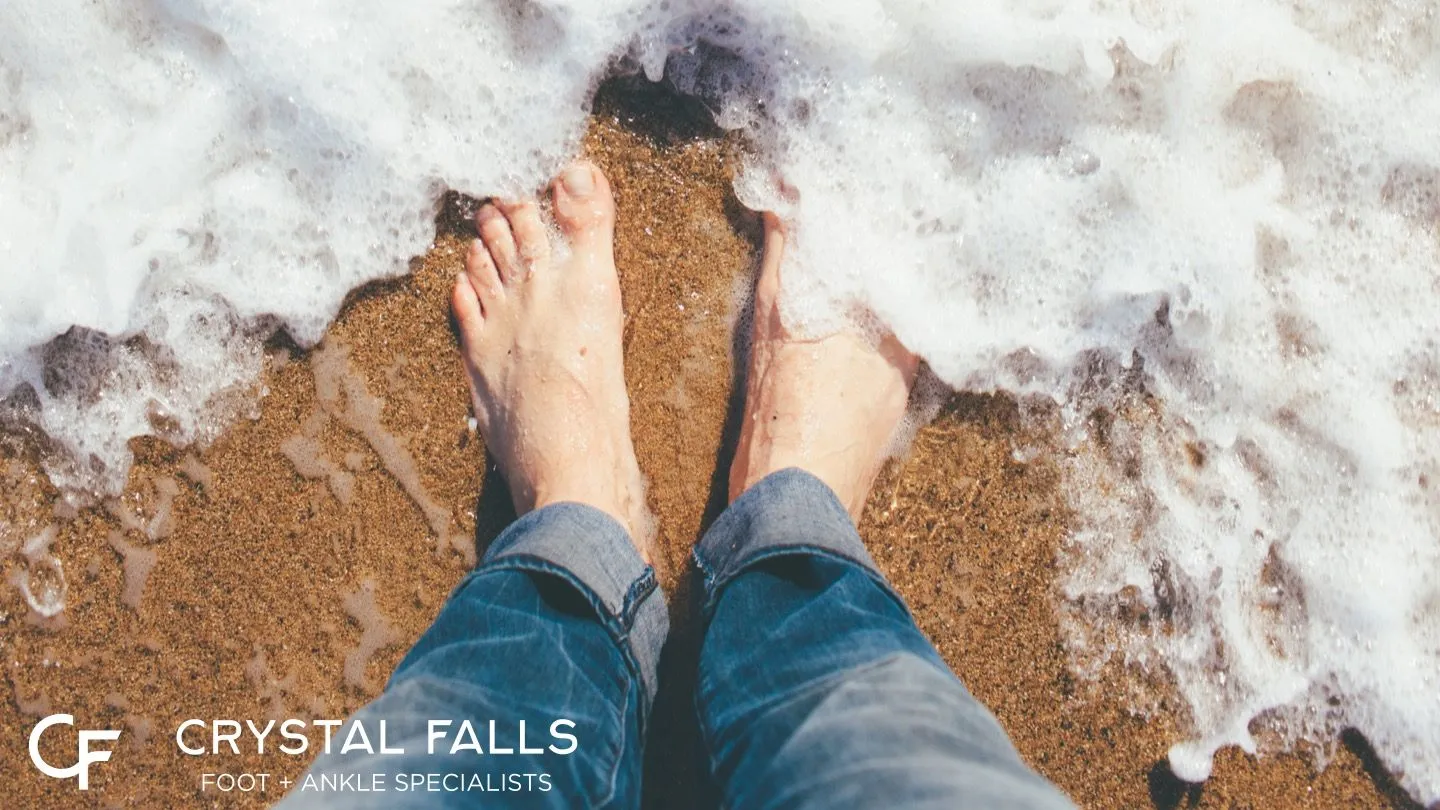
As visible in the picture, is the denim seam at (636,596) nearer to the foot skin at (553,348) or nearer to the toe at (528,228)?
the foot skin at (553,348)

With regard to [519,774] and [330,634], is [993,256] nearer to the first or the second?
[519,774]

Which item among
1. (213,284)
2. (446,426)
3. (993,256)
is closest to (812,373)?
(993,256)

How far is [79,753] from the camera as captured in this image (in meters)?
1.62

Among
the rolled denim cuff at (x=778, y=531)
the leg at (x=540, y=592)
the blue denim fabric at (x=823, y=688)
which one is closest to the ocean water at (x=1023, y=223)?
the leg at (x=540, y=592)

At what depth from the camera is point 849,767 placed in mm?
1004

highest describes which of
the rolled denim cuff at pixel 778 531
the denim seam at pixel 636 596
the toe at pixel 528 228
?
the toe at pixel 528 228

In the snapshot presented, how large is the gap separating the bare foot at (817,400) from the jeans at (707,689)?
4.5 inches

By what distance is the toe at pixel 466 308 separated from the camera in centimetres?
166

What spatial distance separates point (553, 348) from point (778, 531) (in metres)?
0.57

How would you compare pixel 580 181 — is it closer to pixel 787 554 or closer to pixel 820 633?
pixel 787 554

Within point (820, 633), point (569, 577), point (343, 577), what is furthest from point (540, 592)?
point (343, 577)

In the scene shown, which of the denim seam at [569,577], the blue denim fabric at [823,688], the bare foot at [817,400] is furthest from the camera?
the bare foot at [817,400]

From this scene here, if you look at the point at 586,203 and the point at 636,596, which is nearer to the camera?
the point at 636,596

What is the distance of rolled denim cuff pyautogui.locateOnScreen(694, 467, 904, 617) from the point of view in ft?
4.40
